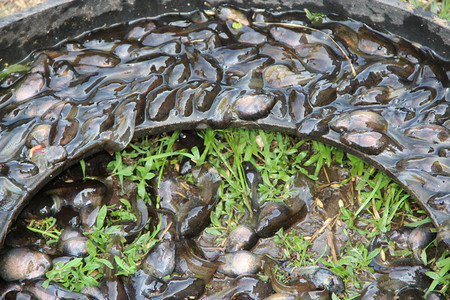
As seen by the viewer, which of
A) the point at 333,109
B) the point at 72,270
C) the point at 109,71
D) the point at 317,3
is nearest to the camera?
the point at 72,270

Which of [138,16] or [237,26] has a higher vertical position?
[138,16]

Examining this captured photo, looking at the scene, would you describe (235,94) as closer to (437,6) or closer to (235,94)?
(235,94)

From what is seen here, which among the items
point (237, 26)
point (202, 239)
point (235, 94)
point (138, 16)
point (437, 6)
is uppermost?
point (138, 16)

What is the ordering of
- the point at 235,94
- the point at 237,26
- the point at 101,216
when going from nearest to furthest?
the point at 101,216
the point at 235,94
the point at 237,26

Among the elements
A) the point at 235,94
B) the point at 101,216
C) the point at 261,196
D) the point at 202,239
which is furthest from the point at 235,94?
the point at 101,216

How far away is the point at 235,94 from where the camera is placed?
3.89 meters

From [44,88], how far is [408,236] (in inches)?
117

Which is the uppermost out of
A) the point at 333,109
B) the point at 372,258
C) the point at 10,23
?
the point at 10,23

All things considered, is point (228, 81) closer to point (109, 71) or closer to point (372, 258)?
point (109, 71)

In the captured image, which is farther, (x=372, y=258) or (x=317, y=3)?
(x=317, y=3)

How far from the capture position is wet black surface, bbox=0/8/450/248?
360cm

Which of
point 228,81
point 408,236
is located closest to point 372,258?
point 408,236

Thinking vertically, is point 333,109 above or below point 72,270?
above

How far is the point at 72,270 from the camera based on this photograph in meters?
3.54
